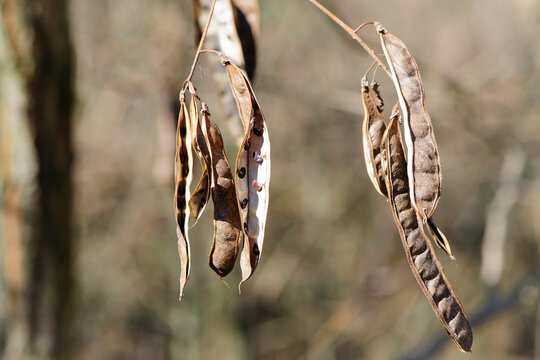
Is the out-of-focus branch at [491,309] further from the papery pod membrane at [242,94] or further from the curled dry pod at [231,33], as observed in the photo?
the papery pod membrane at [242,94]

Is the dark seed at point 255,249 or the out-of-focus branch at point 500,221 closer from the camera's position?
the dark seed at point 255,249

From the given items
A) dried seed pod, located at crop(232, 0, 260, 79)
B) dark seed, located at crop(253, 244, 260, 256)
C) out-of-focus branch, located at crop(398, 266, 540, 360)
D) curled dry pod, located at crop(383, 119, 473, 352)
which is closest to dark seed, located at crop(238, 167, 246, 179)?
dark seed, located at crop(253, 244, 260, 256)

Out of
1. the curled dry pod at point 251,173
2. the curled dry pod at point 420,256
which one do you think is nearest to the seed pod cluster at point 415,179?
the curled dry pod at point 420,256

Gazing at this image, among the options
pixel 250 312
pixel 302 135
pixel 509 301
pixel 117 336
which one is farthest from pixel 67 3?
pixel 117 336

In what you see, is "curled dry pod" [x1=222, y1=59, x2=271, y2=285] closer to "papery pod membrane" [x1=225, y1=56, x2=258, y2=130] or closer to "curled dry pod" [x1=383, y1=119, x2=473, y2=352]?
"papery pod membrane" [x1=225, y1=56, x2=258, y2=130]

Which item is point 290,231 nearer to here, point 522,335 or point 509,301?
point 522,335

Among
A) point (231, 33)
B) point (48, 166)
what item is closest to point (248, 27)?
point (231, 33)
